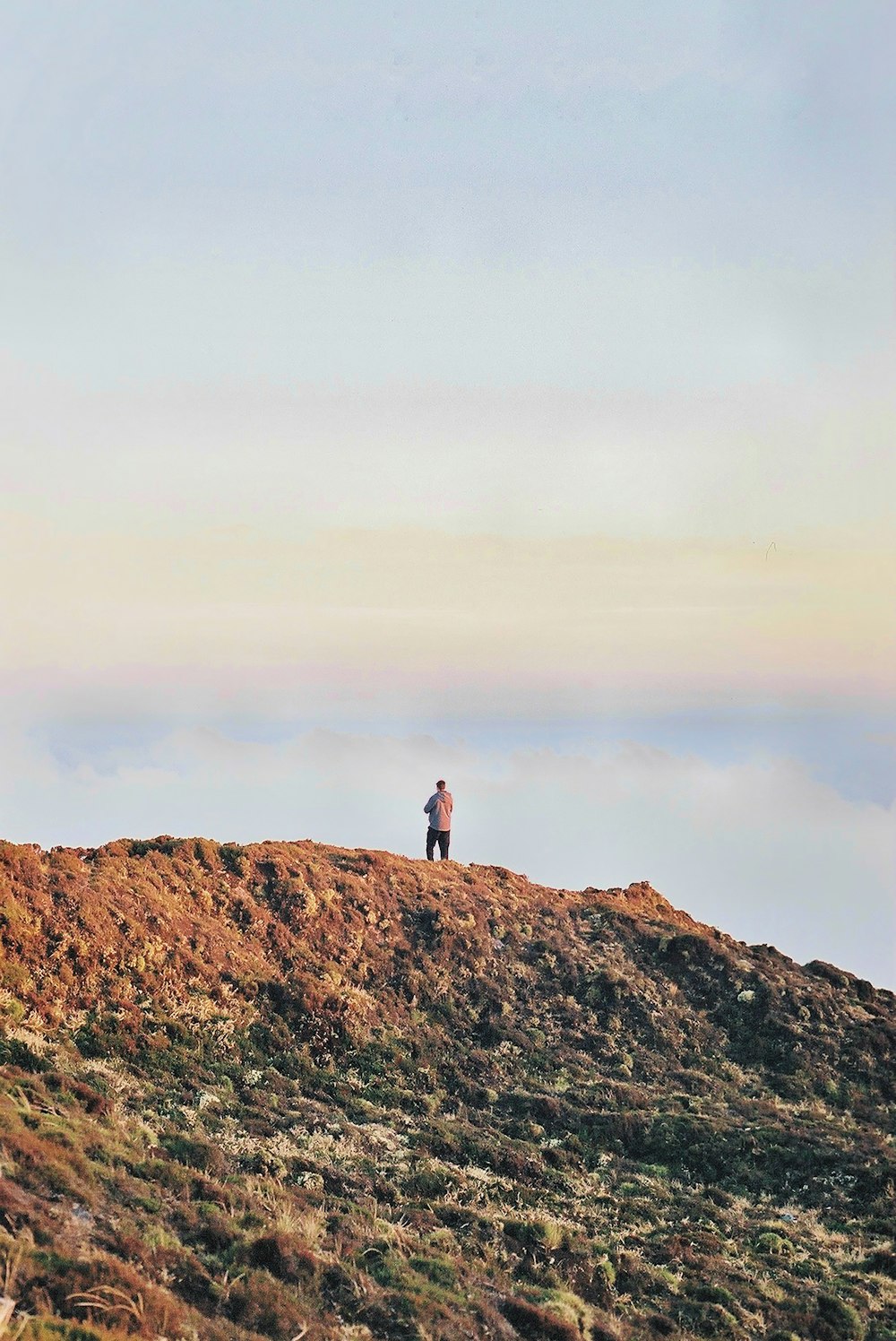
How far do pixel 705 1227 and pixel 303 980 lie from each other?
1057cm

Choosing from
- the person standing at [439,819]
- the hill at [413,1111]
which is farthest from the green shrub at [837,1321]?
the person standing at [439,819]

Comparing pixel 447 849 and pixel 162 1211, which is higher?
pixel 447 849

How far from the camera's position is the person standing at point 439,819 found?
33844 mm

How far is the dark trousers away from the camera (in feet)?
115

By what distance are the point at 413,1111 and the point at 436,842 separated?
13855 mm

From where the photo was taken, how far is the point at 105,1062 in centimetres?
1959

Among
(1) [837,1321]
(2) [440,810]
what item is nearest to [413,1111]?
(1) [837,1321]

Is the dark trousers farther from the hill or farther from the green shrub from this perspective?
the green shrub

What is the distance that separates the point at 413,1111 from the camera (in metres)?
21.8

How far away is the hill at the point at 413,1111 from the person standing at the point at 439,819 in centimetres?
81

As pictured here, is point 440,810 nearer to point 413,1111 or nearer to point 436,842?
point 436,842

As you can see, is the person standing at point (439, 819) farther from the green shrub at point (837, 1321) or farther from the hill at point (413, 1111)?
the green shrub at point (837, 1321)

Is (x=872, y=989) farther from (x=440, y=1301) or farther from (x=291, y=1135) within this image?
(x=440, y=1301)

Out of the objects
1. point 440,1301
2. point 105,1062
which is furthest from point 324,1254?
point 105,1062
